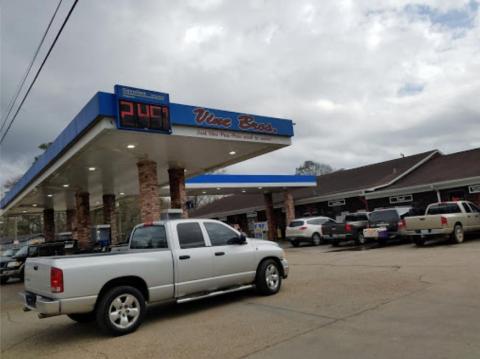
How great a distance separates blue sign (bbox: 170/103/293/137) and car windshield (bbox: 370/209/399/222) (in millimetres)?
7577

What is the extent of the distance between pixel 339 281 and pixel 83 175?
12.1m

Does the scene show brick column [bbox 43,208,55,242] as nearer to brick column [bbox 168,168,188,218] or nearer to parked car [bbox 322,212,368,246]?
brick column [bbox 168,168,188,218]

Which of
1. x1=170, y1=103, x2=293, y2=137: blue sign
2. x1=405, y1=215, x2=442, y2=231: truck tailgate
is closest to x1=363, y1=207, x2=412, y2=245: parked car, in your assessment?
x1=405, y1=215, x2=442, y2=231: truck tailgate

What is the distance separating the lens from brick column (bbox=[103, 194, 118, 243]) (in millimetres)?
22639

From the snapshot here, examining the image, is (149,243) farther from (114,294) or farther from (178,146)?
(178,146)

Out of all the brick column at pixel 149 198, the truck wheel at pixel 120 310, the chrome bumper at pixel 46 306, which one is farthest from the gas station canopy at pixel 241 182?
the chrome bumper at pixel 46 306

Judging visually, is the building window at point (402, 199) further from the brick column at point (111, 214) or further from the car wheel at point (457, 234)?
the brick column at point (111, 214)

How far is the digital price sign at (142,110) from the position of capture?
10.7 metres

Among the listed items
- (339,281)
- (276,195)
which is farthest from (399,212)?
(276,195)

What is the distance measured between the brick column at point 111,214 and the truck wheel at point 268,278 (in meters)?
15.0

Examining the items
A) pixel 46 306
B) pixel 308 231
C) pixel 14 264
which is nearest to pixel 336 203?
pixel 308 231

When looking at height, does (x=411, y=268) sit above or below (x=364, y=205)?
below

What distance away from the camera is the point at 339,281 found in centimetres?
988

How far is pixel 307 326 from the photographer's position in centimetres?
622
